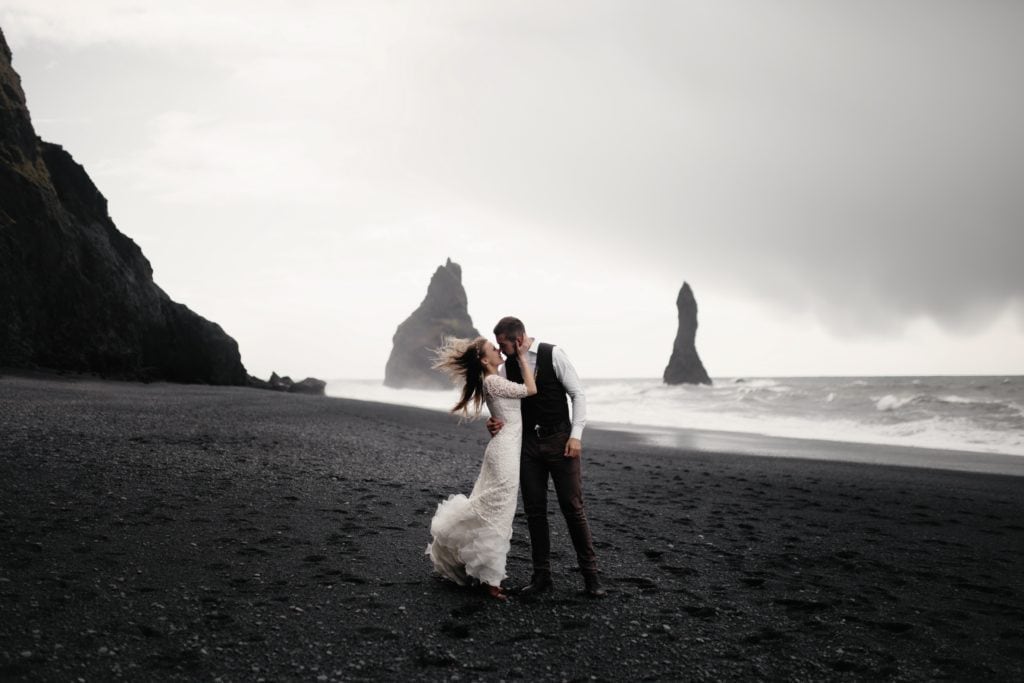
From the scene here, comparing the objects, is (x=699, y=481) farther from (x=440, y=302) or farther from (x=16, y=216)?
(x=440, y=302)

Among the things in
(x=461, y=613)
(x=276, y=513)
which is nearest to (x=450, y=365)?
(x=461, y=613)

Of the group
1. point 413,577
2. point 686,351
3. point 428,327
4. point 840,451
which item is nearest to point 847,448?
point 840,451

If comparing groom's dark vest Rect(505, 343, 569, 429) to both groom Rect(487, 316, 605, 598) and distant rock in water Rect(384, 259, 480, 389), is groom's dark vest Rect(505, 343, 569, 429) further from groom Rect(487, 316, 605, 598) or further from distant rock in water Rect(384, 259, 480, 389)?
distant rock in water Rect(384, 259, 480, 389)

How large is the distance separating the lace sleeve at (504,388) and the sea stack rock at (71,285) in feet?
67.8

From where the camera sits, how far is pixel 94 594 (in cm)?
503

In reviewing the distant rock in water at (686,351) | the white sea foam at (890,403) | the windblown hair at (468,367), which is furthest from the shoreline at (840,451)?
the distant rock in water at (686,351)

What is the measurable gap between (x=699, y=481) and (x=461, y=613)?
837cm

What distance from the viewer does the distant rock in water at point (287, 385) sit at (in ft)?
120

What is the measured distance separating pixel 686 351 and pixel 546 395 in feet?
328

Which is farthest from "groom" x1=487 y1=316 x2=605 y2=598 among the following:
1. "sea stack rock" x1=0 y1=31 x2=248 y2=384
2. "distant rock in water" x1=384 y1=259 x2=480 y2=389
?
"distant rock in water" x1=384 y1=259 x2=480 y2=389

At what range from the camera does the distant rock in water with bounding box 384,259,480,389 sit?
12738cm

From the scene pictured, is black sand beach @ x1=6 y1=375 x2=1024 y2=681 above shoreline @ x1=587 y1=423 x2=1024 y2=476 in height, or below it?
below

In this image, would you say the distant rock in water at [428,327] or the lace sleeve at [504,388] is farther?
the distant rock in water at [428,327]

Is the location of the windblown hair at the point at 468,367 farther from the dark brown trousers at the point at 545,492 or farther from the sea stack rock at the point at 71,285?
the sea stack rock at the point at 71,285
